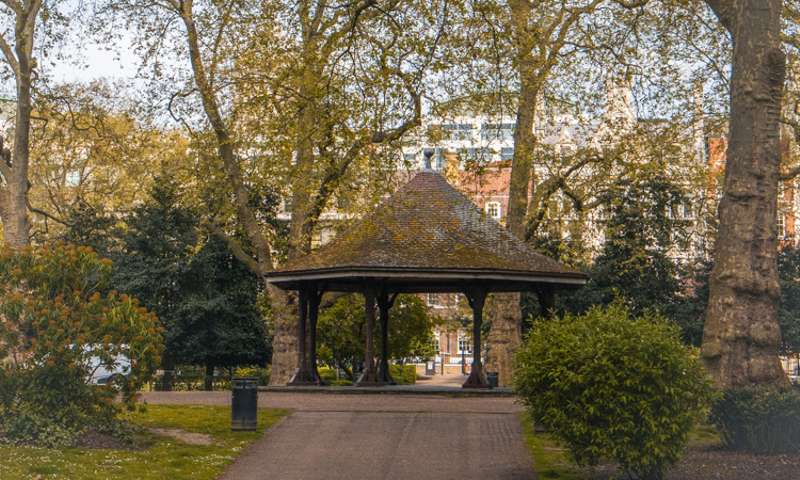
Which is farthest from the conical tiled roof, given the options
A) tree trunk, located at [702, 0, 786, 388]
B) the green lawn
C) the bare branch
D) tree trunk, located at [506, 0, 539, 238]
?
tree trunk, located at [702, 0, 786, 388]

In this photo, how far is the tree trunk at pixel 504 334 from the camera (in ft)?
106

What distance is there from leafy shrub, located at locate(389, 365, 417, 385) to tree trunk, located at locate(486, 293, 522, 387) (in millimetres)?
12457

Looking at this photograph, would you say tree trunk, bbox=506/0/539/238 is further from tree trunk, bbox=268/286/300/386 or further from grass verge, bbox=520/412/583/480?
grass verge, bbox=520/412/583/480

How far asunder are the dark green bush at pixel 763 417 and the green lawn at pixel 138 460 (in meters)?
7.43

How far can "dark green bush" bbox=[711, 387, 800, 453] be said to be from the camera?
49.6 feet

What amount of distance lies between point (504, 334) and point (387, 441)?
15.3 m

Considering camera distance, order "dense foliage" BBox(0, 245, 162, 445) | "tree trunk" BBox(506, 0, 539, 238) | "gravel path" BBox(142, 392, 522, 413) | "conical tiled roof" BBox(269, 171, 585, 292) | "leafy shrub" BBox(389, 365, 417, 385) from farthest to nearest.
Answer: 1. "leafy shrub" BBox(389, 365, 417, 385)
2. "tree trunk" BBox(506, 0, 539, 238)
3. "conical tiled roof" BBox(269, 171, 585, 292)
4. "gravel path" BBox(142, 392, 522, 413)
5. "dense foliage" BBox(0, 245, 162, 445)

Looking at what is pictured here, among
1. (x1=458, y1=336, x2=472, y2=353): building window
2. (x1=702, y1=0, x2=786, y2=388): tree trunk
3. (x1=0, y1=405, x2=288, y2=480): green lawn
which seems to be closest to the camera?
(x1=0, y1=405, x2=288, y2=480): green lawn

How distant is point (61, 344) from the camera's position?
16609 millimetres

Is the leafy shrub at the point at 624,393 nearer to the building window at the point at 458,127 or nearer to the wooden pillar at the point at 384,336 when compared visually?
the building window at the point at 458,127

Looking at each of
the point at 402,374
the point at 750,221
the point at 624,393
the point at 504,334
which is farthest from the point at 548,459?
the point at 402,374

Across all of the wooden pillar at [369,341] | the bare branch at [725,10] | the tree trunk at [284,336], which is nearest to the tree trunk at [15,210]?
the wooden pillar at [369,341]

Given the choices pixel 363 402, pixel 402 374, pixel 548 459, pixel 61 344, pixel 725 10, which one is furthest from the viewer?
pixel 402 374

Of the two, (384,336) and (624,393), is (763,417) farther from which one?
(384,336)
